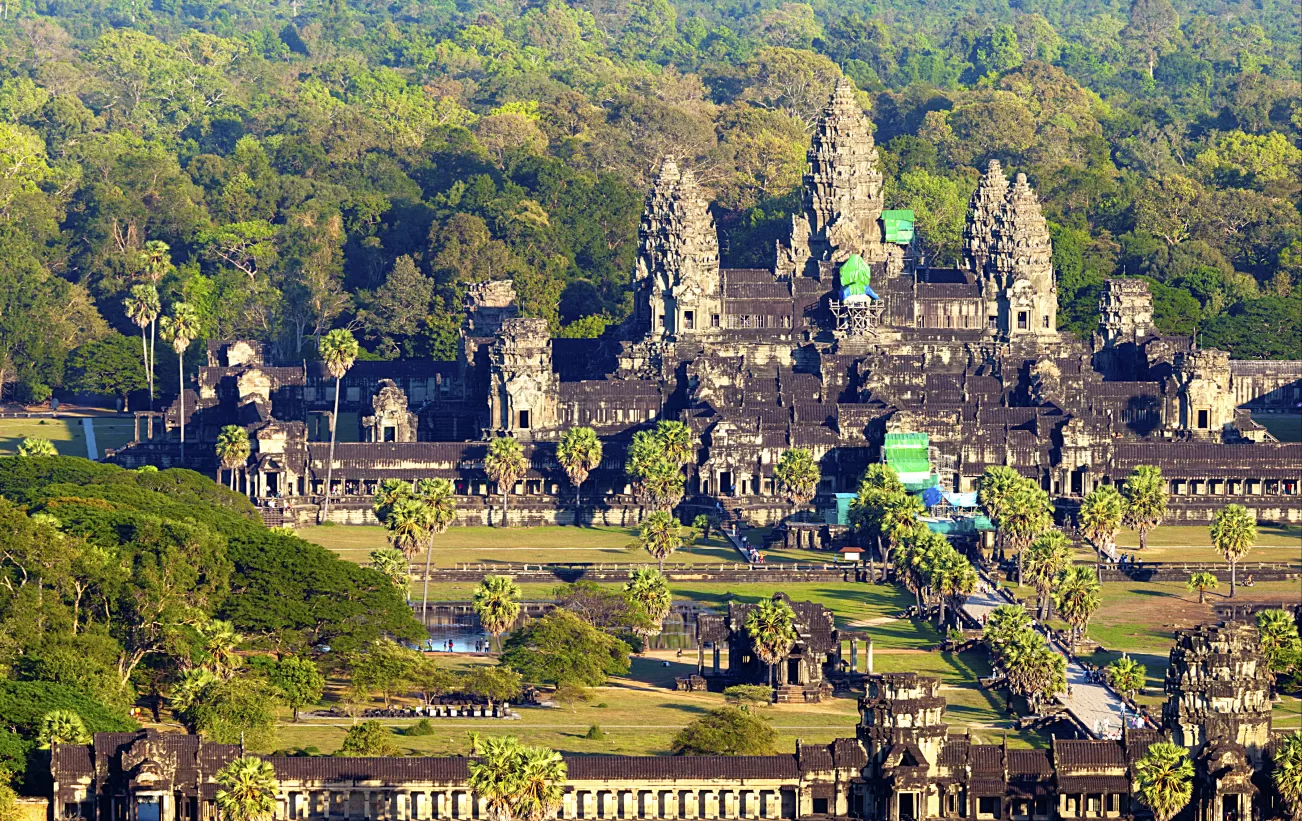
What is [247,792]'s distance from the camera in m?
131

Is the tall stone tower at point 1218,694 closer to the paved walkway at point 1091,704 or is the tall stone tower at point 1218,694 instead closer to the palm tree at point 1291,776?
the palm tree at point 1291,776

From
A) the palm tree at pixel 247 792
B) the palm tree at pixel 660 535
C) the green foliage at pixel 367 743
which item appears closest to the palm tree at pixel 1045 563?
the palm tree at pixel 660 535

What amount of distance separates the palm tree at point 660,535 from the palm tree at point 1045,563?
21.0 meters

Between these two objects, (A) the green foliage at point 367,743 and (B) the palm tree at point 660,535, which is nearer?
(A) the green foliage at point 367,743

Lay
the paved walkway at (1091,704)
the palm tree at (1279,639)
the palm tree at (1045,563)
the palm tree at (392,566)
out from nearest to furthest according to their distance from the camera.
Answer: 1. the paved walkway at (1091,704)
2. the palm tree at (1279,639)
3. the palm tree at (392,566)
4. the palm tree at (1045,563)

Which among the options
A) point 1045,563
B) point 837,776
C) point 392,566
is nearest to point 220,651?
point 392,566

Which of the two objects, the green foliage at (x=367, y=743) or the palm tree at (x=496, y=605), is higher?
the palm tree at (x=496, y=605)

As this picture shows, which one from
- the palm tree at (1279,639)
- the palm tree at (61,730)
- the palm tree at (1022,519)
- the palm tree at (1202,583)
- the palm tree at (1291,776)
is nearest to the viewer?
the palm tree at (1291,776)

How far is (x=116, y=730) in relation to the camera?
465 ft

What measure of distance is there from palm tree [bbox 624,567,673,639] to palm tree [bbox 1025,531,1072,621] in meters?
18.8

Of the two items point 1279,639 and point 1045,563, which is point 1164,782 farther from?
point 1045,563

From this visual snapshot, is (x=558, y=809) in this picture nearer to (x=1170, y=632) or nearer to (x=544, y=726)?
(x=544, y=726)

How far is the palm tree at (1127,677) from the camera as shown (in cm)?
15588

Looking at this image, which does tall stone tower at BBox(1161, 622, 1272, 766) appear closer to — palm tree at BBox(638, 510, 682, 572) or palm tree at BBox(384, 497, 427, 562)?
palm tree at BBox(638, 510, 682, 572)
